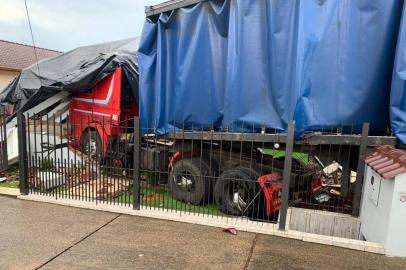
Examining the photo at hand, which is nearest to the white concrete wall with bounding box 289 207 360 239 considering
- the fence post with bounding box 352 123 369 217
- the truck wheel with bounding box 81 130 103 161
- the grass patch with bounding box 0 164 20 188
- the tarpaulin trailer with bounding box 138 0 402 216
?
the fence post with bounding box 352 123 369 217

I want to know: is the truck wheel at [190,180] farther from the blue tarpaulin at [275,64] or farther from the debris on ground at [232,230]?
the debris on ground at [232,230]

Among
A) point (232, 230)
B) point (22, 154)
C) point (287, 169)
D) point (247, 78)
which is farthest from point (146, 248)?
point (22, 154)

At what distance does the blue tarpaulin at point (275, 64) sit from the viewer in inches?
187

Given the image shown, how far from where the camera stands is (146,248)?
417cm

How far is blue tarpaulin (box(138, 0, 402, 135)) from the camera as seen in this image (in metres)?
4.75

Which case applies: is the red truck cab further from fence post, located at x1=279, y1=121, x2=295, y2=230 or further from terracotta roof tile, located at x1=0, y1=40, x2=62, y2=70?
terracotta roof tile, located at x1=0, y1=40, x2=62, y2=70

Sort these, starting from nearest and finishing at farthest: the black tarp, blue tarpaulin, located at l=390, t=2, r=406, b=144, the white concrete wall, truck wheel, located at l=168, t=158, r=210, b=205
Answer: blue tarpaulin, located at l=390, t=2, r=406, b=144, the white concrete wall, truck wheel, located at l=168, t=158, r=210, b=205, the black tarp

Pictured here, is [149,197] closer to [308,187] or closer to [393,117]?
[308,187]

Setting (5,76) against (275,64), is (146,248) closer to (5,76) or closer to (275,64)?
(275,64)

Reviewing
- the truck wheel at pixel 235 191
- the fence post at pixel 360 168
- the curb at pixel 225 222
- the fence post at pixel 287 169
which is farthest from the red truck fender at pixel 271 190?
the fence post at pixel 360 168

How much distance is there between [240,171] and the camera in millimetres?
5633

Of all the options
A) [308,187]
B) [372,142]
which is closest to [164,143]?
[308,187]

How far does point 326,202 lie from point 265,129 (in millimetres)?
1821

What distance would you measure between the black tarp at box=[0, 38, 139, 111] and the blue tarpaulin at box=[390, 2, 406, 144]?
19.8ft
